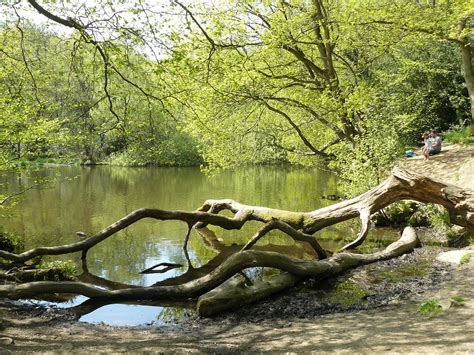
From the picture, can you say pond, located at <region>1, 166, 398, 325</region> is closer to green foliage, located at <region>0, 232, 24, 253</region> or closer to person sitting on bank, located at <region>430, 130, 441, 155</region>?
green foliage, located at <region>0, 232, 24, 253</region>

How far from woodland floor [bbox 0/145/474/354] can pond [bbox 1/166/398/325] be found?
1.06 metres

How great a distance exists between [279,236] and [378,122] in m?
5.61

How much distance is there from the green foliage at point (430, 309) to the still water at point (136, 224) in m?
3.94

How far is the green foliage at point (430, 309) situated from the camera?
595 centimetres

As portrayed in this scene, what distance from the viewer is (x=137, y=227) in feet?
53.2

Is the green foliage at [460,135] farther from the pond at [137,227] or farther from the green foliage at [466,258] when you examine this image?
the green foliage at [466,258]

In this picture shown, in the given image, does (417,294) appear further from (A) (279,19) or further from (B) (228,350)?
(A) (279,19)

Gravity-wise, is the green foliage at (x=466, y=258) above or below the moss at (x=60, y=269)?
above

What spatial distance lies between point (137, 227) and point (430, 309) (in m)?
12.1

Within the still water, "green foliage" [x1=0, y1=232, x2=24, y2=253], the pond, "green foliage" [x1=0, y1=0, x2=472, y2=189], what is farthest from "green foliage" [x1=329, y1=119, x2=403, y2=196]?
"green foliage" [x1=0, y1=232, x2=24, y2=253]

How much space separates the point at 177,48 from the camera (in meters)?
6.72

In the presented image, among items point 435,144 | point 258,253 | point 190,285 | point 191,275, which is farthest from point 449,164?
point 190,285

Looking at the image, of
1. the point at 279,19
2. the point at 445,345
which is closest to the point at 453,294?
the point at 445,345

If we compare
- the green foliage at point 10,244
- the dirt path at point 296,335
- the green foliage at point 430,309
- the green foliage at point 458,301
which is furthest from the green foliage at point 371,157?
the green foliage at point 10,244
